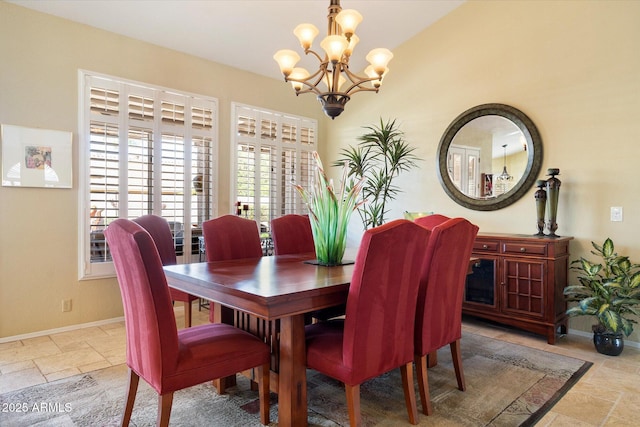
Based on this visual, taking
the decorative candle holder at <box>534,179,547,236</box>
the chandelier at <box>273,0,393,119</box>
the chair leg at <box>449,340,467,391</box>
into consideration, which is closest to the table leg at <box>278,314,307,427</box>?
the chair leg at <box>449,340,467,391</box>

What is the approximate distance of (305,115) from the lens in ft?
18.6

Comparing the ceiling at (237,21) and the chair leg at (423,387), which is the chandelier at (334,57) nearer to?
the ceiling at (237,21)

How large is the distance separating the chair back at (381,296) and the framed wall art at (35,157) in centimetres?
319

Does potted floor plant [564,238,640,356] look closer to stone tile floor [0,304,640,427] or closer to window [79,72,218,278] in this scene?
stone tile floor [0,304,640,427]

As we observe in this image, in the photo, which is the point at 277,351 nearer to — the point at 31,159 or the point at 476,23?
the point at 31,159

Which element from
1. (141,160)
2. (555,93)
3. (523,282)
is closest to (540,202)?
(523,282)

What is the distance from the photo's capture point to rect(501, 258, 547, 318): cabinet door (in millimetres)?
3484

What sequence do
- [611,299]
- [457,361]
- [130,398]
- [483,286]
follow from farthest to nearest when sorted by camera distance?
[483,286] < [611,299] < [457,361] < [130,398]

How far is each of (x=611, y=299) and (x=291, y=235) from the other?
2679 millimetres

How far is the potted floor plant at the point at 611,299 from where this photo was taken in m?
3.08

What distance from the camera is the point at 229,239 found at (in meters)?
3.03

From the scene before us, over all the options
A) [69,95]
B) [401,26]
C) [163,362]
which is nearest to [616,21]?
[401,26]

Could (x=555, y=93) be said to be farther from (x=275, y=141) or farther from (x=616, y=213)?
(x=275, y=141)

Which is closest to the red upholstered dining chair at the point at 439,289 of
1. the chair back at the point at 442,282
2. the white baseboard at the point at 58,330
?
the chair back at the point at 442,282
